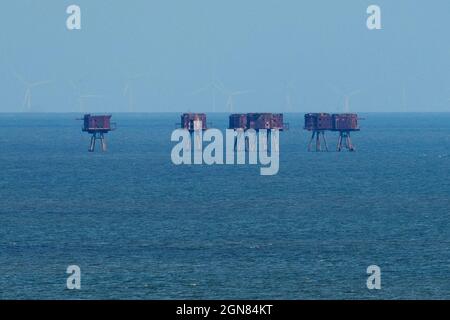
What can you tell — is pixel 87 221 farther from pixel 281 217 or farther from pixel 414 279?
pixel 414 279

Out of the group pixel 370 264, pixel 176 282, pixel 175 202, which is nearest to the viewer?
pixel 176 282

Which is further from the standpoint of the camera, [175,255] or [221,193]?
[221,193]

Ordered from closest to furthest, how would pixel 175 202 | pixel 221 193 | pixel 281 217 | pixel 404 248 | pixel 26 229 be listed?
pixel 404 248 < pixel 26 229 < pixel 281 217 < pixel 175 202 < pixel 221 193
